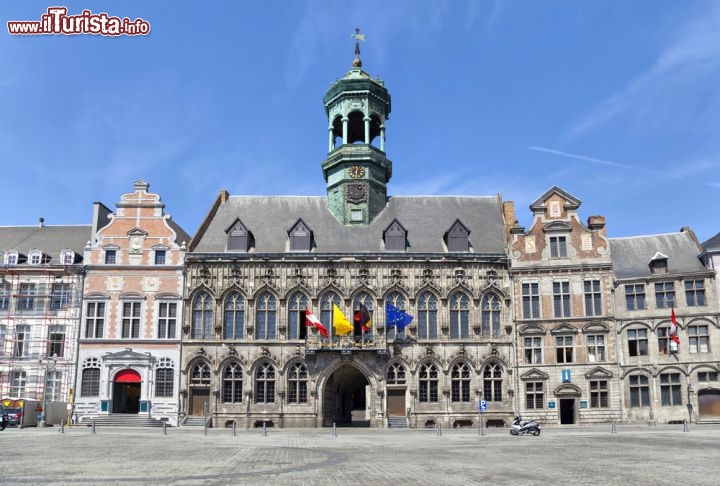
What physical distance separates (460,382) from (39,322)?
104ft

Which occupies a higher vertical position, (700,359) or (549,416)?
(700,359)

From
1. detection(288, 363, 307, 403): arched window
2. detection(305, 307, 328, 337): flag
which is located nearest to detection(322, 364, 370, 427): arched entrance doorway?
detection(288, 363, 307, 403): arched window

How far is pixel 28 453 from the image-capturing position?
23469mm

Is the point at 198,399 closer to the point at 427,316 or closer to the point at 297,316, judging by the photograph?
the point at 297,316

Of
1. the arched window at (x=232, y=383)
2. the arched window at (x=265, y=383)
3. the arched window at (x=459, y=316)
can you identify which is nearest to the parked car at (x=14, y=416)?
the arched window at (x=232, y=383)

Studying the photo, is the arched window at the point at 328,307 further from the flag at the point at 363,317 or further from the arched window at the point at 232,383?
the arched window at the point at 232,383

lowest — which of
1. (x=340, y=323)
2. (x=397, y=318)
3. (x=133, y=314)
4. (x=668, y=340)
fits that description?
(x=668, y=340)

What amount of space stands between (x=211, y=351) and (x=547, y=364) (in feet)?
80.8

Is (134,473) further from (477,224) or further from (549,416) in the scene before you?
(477,224)

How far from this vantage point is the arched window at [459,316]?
52375 mm

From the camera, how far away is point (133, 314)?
5250 cm

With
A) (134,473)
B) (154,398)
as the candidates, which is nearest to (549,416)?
(154,398)

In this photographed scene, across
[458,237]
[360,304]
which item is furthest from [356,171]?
[360,304]

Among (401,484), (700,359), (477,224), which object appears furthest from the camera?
(477,224)
